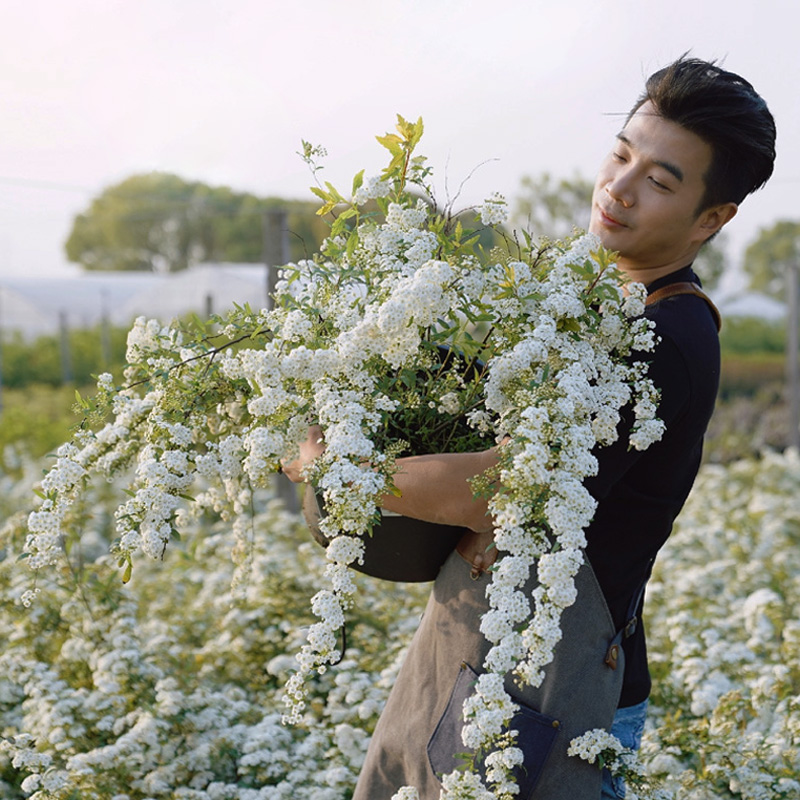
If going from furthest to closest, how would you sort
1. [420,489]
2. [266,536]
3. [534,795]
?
[266,536] < [534,795] < [420,489]

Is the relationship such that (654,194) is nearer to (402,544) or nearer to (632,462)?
(632,462)

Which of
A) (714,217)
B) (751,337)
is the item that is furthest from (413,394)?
(751,337)

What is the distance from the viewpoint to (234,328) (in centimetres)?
180

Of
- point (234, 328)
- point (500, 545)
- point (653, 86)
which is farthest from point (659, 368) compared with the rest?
point (234, 328)

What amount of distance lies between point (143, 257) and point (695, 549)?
178 feet

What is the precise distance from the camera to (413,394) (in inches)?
63.4

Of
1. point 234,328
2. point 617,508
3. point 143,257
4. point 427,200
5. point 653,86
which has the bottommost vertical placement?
point 143,257

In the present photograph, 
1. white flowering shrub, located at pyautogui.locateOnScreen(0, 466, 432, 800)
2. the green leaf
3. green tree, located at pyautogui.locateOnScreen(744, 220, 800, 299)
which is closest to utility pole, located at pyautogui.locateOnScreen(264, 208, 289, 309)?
white flowering shrub, located at pyautogui.locateOnScreen(0, 466, 432, 800)

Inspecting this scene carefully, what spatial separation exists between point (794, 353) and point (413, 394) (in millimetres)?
7169

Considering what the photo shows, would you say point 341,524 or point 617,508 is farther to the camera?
point 617,508

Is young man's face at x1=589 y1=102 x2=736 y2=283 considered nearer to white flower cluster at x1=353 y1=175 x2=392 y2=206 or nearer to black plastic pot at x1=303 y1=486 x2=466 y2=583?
white flower cluster at x1=353 y1=175 x2=392 y2=206

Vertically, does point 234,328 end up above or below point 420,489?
above

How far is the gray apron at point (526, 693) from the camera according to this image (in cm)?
169

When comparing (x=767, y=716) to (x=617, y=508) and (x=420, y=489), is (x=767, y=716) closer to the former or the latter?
(x=617, y=508)
